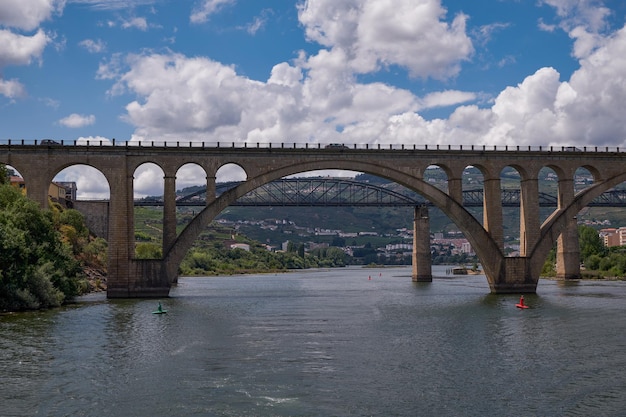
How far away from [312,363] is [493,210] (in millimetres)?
39205

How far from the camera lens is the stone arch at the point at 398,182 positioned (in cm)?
6041

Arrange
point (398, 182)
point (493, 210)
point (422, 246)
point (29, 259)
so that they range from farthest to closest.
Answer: point (422, 246)
point (493, 210)
point (398, 182)
point (29, 259)

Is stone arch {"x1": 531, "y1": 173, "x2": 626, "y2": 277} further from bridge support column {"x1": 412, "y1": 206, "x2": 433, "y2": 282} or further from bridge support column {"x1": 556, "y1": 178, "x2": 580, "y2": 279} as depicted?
bridge support column {"x1": 412, "y1": 206, "x2": 433, "y2": 282}

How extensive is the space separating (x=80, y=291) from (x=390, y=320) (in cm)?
3289

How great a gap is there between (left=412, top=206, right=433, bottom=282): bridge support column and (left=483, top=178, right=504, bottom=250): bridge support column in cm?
4094

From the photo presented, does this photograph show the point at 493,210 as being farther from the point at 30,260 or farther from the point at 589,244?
the point at 589,244

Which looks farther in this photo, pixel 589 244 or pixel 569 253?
pixel 589 244

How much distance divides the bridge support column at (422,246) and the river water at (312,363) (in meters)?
55.3

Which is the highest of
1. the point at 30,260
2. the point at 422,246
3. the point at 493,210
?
the point at 493,210

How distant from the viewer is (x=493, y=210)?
65062mm

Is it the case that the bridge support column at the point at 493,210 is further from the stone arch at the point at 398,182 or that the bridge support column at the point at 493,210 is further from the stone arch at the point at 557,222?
the stone arch at the point at 557,222

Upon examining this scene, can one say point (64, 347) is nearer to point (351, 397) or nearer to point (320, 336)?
point (320, 336)

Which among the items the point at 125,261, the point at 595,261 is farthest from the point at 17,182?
the point at 595,261

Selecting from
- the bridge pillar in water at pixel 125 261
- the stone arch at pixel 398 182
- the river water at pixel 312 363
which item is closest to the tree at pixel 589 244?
the stone arch at pixel 398 182
